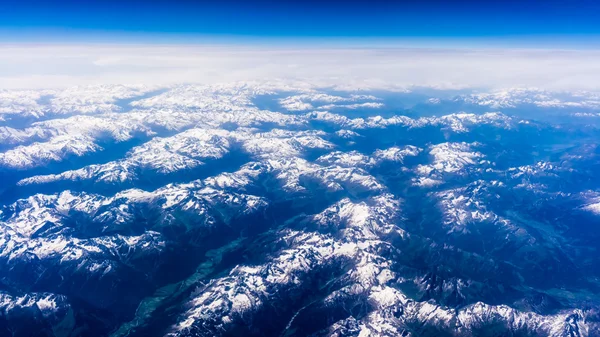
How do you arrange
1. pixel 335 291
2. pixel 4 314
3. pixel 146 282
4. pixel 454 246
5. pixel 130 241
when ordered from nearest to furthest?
pixel 4 314 < pixel 335 291 < pixel 146 282 < pixel 130 241 < pixel 454 246

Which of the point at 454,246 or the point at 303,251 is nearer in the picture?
the point at 303,251

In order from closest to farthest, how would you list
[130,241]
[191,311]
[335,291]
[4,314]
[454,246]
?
1. [4,314]
2. [191,311]
3. [335,291]
4. [130,241]
5. [454,246]

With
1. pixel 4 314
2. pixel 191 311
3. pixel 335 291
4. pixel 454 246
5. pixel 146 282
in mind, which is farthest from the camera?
pixel 454 246

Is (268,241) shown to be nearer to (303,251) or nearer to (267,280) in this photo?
(303,251)

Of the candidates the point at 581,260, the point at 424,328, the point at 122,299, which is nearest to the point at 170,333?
the point at 122,299

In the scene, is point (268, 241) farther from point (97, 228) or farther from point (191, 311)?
point (97, 228)

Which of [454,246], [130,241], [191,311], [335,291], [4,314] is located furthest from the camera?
[454,246]

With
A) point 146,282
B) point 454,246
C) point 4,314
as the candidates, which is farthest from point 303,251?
point 4,314

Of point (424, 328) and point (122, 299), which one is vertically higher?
point (424, 328)

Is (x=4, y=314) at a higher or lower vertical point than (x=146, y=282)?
higher
